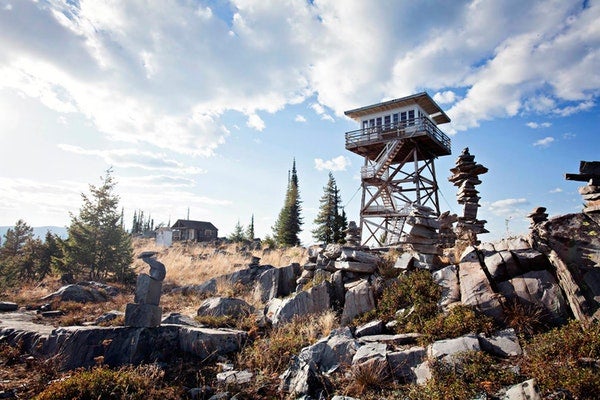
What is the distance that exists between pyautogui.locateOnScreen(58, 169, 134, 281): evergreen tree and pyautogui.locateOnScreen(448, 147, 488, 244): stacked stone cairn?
18328mm

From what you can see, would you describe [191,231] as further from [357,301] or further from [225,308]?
[357,301]

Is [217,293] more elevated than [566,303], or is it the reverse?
[566,303]

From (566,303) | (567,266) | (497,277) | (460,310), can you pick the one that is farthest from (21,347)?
(567,266)

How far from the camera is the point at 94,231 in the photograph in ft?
62.9

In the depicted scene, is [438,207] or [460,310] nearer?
[460,310]

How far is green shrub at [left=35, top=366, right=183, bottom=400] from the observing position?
18.4ft

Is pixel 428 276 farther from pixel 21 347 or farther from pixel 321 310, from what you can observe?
pixel 21 347

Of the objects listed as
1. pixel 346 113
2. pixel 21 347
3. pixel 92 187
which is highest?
pixel 346 113

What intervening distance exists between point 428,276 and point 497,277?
1.77 metres

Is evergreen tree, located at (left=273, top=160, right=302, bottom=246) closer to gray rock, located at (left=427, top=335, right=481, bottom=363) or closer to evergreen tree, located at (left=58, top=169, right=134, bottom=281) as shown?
evergreen tree, located at (left=58, top=169, right=134, bottom=281)

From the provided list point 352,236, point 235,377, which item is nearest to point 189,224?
point 352,236

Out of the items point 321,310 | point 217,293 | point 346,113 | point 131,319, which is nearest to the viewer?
point 131,319

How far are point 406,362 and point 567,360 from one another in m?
2.69

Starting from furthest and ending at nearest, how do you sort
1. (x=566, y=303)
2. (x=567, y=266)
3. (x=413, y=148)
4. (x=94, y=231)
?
(x=413, y=148)
(x=94, y=231)
(x=567, y=266)
(x=566, y=303)
